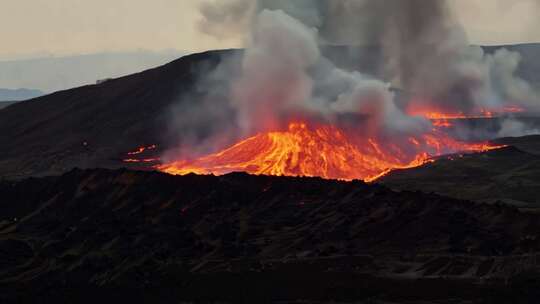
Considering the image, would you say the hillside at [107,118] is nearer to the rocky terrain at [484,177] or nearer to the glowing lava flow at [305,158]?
the glowing lava flow at [305,158]

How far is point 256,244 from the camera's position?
6912cm

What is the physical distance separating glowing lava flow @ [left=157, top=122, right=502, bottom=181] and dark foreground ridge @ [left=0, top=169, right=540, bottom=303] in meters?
20.5

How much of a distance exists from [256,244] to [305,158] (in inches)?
1561

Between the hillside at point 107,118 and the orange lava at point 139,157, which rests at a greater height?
the hillside at point 107,118

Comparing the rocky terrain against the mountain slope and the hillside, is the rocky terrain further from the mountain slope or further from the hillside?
the hillside

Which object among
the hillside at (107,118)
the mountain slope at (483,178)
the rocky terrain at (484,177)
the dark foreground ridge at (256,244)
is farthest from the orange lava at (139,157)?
the rocky terrain at (484,177)

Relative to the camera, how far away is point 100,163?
407ft

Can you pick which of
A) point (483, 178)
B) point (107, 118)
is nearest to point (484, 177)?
point (483, 178)

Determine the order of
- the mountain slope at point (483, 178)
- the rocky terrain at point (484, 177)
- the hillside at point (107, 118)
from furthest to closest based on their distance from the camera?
the hillside at point (107, 118)
the mountain slope at point (483, 178)
the rocky terrain at point (484, 177)

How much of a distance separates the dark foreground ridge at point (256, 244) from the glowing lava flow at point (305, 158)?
807 inches

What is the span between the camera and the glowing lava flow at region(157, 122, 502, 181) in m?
106

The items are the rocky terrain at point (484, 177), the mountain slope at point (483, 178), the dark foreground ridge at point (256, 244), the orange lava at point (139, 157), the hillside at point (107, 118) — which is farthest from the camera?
the hillside at point (107, 118)

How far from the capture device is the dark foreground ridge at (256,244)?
54.7 meters

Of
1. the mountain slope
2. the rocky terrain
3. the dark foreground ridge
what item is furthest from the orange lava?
the rocky terrain
